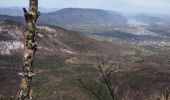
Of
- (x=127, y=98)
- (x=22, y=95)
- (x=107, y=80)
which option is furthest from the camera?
(x=127, y=98)

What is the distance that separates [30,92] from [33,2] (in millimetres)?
3374

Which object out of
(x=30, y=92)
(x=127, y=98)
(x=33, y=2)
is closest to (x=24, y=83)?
(x=30, y=92)

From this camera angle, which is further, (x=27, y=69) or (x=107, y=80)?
(x=107, y=80)

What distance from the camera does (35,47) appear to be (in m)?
13.9

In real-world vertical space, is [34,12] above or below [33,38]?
above

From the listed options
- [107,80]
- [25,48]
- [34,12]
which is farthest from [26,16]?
[107,80]

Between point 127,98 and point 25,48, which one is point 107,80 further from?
point 127,98

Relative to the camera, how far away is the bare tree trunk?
13.5 metres

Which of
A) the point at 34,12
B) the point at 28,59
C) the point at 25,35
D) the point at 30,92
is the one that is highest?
the point at 34,12

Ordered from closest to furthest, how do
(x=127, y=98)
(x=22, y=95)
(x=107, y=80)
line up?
(x=22, y=95)
(x=107, y=80)
(x=127, y=98)

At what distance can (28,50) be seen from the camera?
13758mm

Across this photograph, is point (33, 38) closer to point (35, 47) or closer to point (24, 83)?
point (35, 47)

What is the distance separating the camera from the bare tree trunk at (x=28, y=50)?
1348 cm

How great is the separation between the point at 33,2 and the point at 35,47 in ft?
5.62
